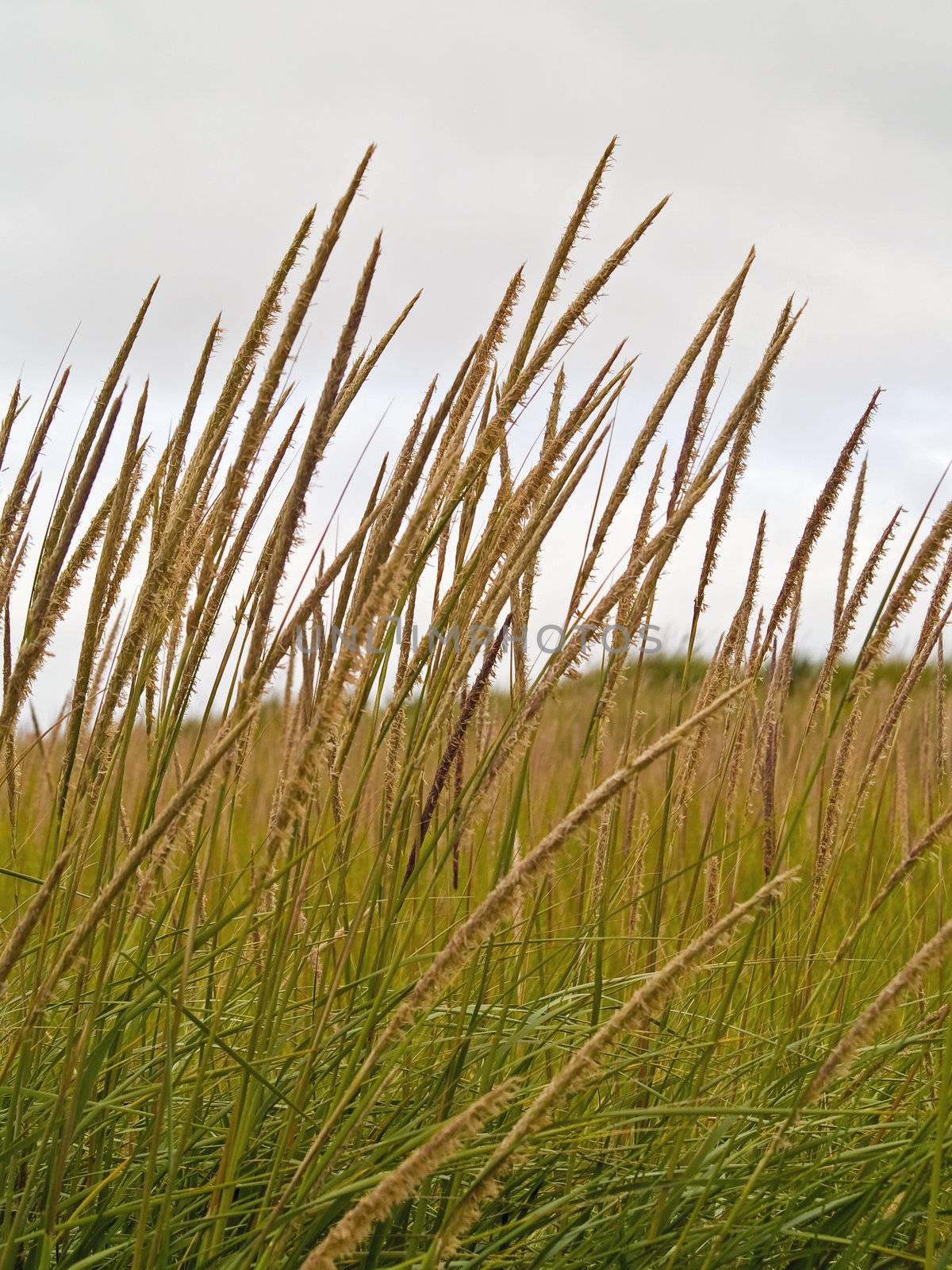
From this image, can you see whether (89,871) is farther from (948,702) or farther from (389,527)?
(389,527)

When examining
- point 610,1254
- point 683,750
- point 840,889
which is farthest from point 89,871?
point 610,1254

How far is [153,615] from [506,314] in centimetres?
55

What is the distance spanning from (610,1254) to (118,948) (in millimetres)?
700

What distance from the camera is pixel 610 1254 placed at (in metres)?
1.37

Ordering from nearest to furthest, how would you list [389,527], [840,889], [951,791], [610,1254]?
[389,527] → [610,1254] → [951,791] → [840,889]

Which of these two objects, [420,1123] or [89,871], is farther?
[89,871]

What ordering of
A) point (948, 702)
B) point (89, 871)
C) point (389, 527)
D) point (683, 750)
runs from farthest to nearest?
point (89, 871), point (948, 702), point (683, 750), point (389, 527)

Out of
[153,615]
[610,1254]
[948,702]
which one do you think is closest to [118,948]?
[153,615]

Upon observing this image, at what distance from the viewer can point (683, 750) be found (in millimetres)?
1918

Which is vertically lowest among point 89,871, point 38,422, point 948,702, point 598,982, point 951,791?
point 89,871

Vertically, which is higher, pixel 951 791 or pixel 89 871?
pixel 951 791

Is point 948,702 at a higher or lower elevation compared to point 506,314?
lower

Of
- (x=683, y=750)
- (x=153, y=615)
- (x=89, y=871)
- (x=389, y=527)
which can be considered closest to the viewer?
(x=389, y=527)

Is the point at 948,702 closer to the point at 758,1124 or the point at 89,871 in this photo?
the point at 758,1124
